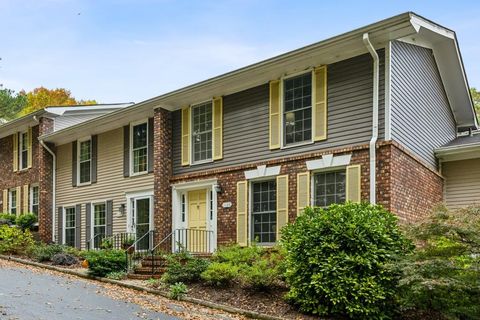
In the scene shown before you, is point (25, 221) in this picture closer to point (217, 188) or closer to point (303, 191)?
point (217, 188)

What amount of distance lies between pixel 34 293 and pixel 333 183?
6.53 metres

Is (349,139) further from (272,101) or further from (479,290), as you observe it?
(479,290)

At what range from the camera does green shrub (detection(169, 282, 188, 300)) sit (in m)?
10.3

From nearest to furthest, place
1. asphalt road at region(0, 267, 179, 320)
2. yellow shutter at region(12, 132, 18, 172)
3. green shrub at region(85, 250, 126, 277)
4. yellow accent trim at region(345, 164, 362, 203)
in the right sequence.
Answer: asphalt road at region(0, 267, 179, 320), yellow accent trim at region(345, 164, 362, 203), green shrub at region(85, 250, 126, 277), yellow shutter at region(12, 132, 18, 172)

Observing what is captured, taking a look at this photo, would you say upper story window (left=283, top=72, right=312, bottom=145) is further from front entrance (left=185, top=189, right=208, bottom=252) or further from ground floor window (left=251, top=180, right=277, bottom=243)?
front entrance (left=185, top=189, right=208, bottom=252)

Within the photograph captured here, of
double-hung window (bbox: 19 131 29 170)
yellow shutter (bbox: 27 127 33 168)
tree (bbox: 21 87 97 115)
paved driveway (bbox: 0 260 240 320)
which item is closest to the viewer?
paved driveway (bbox: 0 260 240 320)

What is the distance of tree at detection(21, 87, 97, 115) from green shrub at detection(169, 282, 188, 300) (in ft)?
104

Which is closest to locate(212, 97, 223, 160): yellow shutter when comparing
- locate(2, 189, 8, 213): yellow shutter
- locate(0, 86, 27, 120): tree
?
locate(2, 189, 8, 213): yellow shutter

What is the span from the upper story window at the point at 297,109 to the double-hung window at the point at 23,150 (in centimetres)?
1336

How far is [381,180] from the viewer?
34.2ft

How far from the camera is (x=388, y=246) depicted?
8.77 m

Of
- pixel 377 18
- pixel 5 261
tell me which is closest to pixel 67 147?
pixel 5 261

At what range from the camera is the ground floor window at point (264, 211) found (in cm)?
1239

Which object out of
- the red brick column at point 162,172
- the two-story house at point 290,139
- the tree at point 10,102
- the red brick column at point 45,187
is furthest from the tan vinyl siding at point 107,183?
the tree at point 10,102
